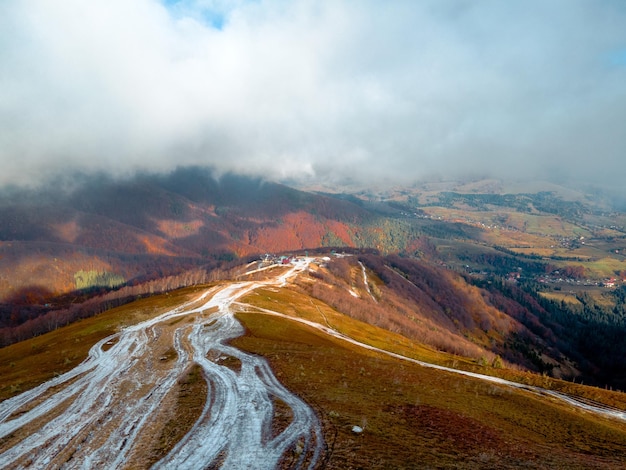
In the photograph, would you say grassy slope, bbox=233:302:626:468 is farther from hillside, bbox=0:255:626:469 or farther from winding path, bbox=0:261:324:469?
winding path, bbox=0:261:324:469

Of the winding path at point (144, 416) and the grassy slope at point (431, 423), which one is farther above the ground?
the grassy slope at point (431, 423)

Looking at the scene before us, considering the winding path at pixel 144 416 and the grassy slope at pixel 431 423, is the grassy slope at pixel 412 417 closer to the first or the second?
the grassy slope at pixel 431 423

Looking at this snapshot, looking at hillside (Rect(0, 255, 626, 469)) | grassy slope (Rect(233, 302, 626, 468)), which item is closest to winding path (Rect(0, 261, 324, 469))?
hillside (Rect(0, 255, 626, 469))

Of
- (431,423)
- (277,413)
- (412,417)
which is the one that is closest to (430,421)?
(431,423)

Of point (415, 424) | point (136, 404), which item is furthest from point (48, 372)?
point (415, 424)

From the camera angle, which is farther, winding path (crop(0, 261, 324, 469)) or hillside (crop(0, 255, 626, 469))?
winding path (crop(0, 261, 324, 469))

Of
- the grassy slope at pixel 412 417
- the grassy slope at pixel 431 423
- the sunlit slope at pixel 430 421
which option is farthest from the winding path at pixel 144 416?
the sunlit slope at pixel 430 421

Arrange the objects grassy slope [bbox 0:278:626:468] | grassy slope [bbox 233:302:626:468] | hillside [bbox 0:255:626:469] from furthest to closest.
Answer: hillside [bbox 0:255:626:469] → grassy slope [bbox 0:278:626:468] → grassy slope [bbox 233:302:626:468]

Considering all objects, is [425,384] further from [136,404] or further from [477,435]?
[136,404]
